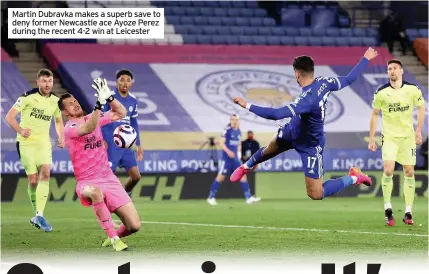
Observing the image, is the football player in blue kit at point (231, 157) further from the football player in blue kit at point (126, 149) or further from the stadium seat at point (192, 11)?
the stadium seat at point (192, 11)

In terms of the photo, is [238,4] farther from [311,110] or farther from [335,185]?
[311,110]

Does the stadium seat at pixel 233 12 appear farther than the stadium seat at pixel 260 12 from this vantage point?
No

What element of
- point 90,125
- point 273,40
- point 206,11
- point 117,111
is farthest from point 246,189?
point 90,125

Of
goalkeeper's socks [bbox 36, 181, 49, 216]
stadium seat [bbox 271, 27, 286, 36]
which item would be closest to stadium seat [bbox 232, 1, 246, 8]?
stadium seat [bbox 271, 27, 286, 36]

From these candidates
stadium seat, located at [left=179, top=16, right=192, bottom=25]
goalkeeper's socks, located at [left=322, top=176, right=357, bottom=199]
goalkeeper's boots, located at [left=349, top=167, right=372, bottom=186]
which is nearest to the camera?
goalkeeper's socks, located at [left=322, top=176, right=357, bottom=199]

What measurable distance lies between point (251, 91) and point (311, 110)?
18.0 m

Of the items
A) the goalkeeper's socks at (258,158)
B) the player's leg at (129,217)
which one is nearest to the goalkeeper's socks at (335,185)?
the goalkeeper's socks at (258,158)

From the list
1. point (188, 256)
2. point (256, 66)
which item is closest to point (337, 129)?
point (256, 66)

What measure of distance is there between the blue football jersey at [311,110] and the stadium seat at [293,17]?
20038mm

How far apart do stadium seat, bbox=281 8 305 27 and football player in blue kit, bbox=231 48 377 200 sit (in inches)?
766

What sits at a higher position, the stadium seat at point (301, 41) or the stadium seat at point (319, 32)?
the stadium seat at point (319, 32)

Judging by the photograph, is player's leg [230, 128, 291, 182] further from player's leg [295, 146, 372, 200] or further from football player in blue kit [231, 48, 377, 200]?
player's leg [295, 146, 372, 200]

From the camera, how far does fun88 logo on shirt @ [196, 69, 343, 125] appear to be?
29.1 m

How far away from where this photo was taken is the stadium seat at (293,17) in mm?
32125
